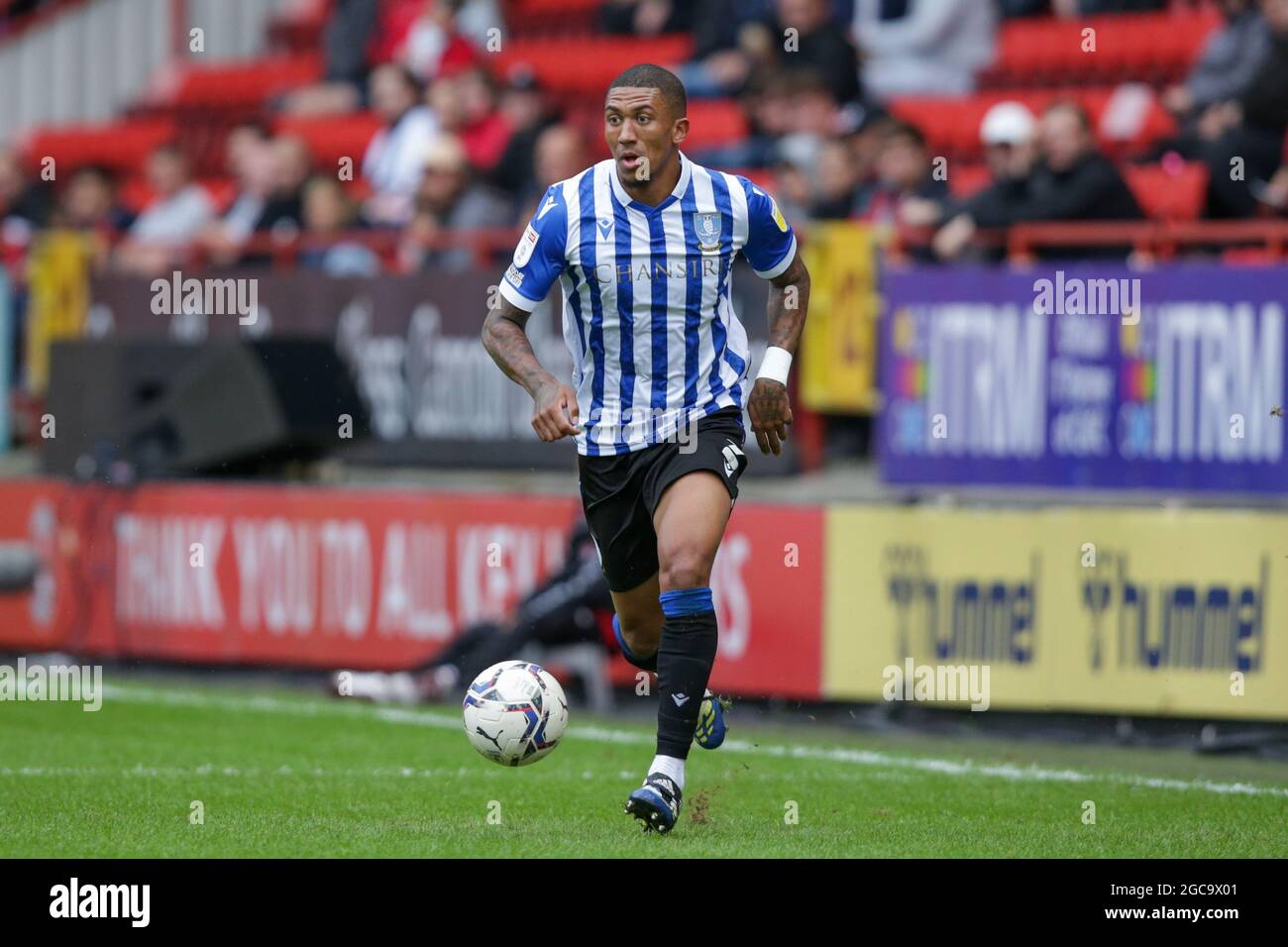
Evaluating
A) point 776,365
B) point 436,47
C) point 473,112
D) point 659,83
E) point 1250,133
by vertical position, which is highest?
point 436,47

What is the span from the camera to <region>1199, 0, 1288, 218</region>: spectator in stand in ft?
38.0

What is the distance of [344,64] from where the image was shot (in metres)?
18.9

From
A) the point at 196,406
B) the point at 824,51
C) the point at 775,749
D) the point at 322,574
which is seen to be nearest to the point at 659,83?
the point at 775,749

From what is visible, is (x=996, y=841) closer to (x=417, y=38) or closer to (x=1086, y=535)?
(x=1086, y=535)

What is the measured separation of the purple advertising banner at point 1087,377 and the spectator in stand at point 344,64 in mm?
8092

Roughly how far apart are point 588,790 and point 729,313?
1892 mm

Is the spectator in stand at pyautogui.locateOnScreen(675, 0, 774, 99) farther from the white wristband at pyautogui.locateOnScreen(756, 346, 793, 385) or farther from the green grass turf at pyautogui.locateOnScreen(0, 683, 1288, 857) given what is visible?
the white wristband at pyautogui.locateOnScreen(756, 346, 793, 385)

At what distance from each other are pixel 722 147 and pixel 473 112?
234cm

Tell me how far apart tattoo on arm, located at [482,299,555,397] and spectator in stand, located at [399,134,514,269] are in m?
6.46

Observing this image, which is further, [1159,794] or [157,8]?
[157,8]

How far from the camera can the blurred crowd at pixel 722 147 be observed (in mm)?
11898

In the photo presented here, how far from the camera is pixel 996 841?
7.16 metres

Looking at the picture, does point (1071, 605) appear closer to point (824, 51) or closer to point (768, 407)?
point (768, 407)
